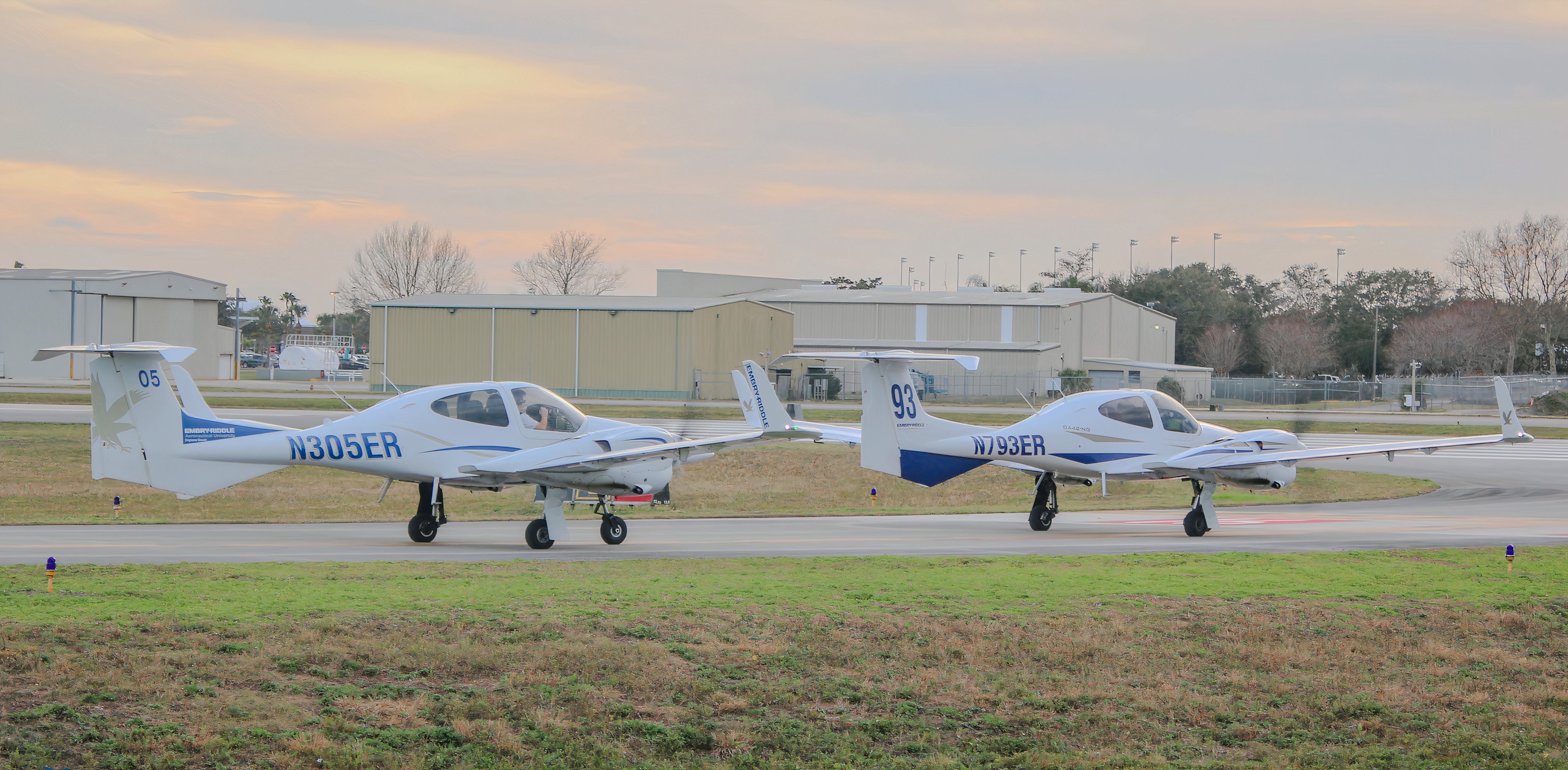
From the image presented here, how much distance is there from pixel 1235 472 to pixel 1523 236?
318 ft

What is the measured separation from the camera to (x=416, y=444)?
17.4 metres

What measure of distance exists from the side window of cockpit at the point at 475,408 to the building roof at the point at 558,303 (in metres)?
47.2

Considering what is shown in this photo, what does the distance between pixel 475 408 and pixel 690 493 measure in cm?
1289

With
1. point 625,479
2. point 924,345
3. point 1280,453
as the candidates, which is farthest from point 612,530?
point 924,345

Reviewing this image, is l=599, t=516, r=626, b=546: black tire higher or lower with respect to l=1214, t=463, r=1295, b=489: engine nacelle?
lower

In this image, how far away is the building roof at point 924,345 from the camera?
79250 millimetres

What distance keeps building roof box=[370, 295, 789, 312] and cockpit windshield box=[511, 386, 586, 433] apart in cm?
4681

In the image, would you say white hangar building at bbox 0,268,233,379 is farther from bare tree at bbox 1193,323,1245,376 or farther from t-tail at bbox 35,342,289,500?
bare tree at bbox 1193,323,1245,376

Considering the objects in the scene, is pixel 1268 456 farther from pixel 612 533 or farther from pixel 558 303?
pixel 558 303

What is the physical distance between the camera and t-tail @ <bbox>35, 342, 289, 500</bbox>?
647 inches

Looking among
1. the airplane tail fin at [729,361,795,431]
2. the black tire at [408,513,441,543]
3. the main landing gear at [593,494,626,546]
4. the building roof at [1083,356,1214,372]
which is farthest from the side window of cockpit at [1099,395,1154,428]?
the building roof at [1083,356,1214,372]

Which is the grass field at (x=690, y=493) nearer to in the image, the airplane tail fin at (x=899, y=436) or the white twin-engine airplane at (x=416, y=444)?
the airplane tail fin at (x=899, y=436)

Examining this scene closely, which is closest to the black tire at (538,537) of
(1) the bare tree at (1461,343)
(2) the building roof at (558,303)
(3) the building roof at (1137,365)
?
(2) the building roof at (558,303)

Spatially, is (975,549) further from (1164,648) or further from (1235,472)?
(1164,648)
